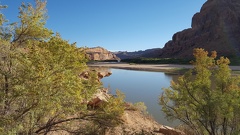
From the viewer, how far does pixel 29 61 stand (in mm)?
5176

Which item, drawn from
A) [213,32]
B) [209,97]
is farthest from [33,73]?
[213,32]

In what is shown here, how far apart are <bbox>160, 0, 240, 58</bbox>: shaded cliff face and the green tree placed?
90.0m

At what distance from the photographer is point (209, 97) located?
357 inches

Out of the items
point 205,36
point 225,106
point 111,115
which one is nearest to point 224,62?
point 225,106

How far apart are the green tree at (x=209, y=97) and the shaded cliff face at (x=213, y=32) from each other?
90.0 m

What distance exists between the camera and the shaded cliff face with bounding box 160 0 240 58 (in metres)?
99.4

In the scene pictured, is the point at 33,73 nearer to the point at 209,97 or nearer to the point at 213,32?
the point at 209,97

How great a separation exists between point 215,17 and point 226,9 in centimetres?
680

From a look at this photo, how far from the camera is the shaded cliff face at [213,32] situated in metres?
99.4

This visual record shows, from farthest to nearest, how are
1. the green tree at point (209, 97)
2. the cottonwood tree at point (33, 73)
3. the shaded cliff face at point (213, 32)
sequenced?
1. the shaded cliff face at point (213, 32)
2. the green tree at point (209, 97)
3. the cottonwood tree at point (33, 73)

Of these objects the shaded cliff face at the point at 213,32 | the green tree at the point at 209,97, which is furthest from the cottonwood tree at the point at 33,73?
the shaded cliff face at the point at 213,32

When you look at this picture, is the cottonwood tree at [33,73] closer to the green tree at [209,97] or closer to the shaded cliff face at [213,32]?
the green tree at [209,97]

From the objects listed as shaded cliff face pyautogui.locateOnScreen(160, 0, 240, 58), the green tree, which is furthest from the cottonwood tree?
shaded cliff face pyautogui.locateOnScreen(160, 0, 240, 58)

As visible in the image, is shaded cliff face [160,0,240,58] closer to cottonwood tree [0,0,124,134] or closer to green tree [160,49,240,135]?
green tree [160,49,240,135]
